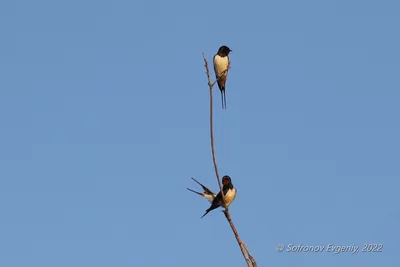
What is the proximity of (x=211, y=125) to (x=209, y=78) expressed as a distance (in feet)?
2.40

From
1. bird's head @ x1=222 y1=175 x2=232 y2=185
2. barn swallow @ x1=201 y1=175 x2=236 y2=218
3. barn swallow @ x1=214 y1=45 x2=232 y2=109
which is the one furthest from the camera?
barn swallow @ x1=214 y1=45 x2=232 y2=109

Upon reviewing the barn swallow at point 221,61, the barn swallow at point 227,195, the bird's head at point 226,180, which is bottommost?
the barn swallow at point 227,195

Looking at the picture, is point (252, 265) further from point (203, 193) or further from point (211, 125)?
point (203, 193)

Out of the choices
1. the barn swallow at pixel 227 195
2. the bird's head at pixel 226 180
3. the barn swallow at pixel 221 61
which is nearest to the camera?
the barn swallow at pixel 227 195

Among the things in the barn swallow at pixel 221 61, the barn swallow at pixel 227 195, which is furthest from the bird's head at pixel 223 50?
the barn swallow at pixel 227 195

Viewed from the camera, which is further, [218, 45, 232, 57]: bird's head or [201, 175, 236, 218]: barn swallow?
[218, 45, 232, 57]: bird's head

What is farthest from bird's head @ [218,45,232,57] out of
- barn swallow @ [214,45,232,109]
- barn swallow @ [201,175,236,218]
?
barn swallow @ [201,175,236,218]

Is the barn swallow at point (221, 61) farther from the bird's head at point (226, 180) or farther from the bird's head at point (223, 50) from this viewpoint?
the bird's head at point (226, 180)

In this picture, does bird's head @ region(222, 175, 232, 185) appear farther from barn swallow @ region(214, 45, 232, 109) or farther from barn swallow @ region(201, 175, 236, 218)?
barn swallow @ region(214, 45, 232, 109)

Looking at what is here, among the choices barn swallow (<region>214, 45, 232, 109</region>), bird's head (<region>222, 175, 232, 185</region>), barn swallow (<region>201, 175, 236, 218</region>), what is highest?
barn swallow (<region>214, 45, 232, 109</region>)

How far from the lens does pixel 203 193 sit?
1141cm

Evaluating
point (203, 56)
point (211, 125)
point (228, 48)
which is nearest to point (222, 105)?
point (228, 48)

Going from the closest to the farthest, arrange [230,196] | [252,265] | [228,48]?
1. [252,265]
2. [230,196]
3. [228,48]

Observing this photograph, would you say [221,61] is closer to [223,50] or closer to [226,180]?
[223,50]
